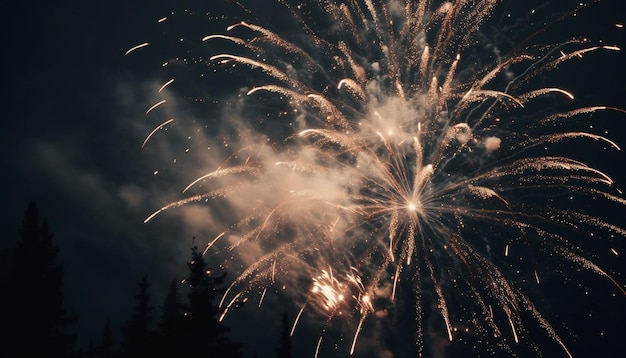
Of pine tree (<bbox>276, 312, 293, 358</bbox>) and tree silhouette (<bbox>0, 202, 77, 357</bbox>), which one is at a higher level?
pine tree (<bbox>276, 312, 293, 358</bbox>)

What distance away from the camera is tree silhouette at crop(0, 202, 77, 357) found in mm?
21359

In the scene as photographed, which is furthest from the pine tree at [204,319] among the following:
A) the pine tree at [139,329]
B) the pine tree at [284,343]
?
the pine tree at [284,343]

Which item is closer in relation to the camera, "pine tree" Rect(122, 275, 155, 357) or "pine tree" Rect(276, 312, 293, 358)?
"pine tree" Rect(122, 275, 155, 357)

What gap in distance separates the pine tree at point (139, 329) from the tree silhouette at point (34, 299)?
4.03 m

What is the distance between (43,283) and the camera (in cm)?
2241

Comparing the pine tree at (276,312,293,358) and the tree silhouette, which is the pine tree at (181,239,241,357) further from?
the pine tree at (276,312,293,358)

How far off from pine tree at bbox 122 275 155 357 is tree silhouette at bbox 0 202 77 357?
4029 mm

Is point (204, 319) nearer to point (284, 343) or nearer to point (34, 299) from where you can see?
point (34, 299)

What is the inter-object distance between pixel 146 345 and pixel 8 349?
6.84 meters

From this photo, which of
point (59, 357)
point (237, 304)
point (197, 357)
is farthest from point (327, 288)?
point (59, 357)

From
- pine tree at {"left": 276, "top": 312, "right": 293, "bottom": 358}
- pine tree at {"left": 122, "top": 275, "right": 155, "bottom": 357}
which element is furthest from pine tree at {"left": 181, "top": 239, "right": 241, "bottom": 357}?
pine tree at {"left": 276, "top": 312, "right": 293, "bottom": 358}

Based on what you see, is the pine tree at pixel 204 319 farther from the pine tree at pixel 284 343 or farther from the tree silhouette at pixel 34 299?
the pine tree at pixel 284 343

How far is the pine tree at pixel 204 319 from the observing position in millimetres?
23266

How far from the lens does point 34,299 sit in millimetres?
21969
